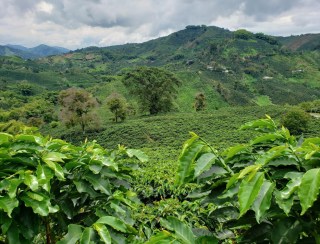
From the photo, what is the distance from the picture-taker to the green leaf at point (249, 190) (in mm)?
1563

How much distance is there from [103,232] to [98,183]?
0.42 metres

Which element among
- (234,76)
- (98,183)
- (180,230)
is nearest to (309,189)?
(180,230)

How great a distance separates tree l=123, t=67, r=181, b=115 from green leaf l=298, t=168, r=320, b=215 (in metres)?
46.8

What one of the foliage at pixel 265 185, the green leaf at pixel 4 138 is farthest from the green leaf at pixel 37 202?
the foliage at pixel 265 185

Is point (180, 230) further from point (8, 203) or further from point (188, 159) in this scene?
point (8, 203)

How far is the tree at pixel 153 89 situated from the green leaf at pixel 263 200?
46700mm

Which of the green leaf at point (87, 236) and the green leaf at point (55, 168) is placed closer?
the green leaf at point (87, 236)

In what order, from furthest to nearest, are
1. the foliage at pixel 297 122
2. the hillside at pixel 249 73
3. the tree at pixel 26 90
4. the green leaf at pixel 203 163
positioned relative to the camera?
the tree at pixel 26 90 < the hillside at pixel 249 73 < the foliage at pixel 297 122 < the green leaf at pixel 203 163

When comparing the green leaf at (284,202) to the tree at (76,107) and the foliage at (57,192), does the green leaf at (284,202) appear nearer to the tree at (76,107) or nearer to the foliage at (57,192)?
the foliage at (57,192)

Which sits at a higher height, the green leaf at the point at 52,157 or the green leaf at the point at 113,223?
the green leaf at the point at 52,157

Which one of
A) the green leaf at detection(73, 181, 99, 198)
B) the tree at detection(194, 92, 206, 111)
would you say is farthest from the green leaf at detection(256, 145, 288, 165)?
the tree at detection(194, 92, 206, 111)

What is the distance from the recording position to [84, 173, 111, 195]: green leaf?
224 centimetres

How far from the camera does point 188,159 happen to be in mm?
1876

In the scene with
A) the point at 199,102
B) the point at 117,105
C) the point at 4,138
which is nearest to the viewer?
the point at 4,138
